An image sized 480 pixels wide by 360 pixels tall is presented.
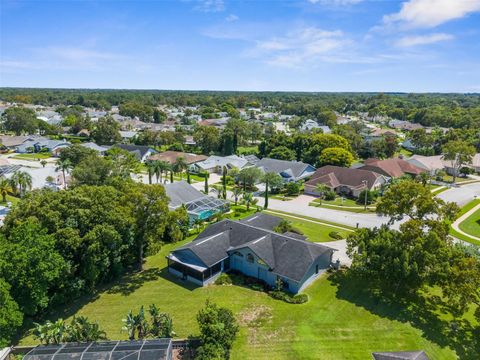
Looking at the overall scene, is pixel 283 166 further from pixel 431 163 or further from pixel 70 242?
pixel 70 242

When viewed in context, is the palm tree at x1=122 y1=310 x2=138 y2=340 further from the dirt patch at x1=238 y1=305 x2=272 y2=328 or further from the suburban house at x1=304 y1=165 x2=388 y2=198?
the suburban house at x1=304 y1=165 x2=388 y2=198

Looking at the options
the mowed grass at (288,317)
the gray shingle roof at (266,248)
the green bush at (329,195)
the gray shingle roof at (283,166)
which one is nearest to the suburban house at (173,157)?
the gray shingle roof at (283,166)

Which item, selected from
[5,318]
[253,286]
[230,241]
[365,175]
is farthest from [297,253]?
[365,175]

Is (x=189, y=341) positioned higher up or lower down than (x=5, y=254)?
lower down

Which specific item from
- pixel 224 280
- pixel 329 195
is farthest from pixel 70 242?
pixel 329 195

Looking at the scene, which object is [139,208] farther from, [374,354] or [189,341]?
[374,354]

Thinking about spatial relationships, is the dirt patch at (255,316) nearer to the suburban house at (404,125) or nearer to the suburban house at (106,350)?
the suburban house at (106,350)

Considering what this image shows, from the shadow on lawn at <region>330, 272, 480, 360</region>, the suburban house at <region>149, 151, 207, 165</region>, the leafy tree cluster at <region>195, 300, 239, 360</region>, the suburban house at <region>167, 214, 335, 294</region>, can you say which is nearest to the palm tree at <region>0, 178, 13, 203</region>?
the suburban house at <region>149, 151, 207, 165</region>
